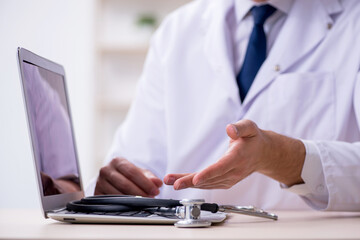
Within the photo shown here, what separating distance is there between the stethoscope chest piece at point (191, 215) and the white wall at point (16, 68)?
3.02 ft

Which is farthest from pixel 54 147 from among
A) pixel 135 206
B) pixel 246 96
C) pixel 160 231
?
pixel 246 96

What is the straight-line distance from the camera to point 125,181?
1.01 meters

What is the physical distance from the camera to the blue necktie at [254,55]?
132 centimetres

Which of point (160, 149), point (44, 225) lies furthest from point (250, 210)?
point (160, 149)

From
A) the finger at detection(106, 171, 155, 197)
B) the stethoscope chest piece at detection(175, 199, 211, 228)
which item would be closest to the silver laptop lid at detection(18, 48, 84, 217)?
the finger at detection(106, 171, 155, 197)

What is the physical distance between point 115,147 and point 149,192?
46 centimetres

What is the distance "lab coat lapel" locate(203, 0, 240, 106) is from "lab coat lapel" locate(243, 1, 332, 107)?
0.21 feet

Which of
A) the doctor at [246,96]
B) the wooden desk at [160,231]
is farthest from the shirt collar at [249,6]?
the wooden desk at [160,231]

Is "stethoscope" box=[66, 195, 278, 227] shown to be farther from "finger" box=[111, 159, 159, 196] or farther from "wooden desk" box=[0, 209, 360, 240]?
"finger" box=[111, 159, 159, 196]

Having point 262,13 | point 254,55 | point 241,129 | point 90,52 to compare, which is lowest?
point 241,129

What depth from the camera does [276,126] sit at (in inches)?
49.6

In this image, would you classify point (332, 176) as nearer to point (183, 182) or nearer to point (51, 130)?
point (183, 182)

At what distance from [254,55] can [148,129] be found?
1.23 ft

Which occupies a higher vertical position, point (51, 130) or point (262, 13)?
point (262, 13)
